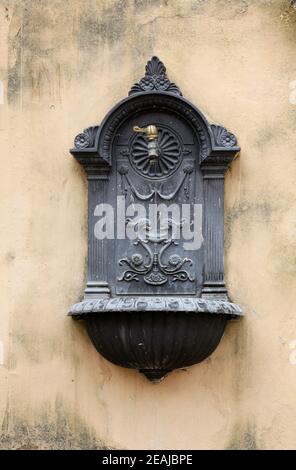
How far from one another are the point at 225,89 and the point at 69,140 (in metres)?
0.98

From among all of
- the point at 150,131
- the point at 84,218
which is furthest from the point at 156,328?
the point at 150,131

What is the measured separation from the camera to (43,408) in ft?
23.2

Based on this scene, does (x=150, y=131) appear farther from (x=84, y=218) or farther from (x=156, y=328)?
(x=156, y=328)

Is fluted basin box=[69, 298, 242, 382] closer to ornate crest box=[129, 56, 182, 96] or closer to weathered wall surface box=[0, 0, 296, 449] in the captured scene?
weathered wall surface box=[0, 0, 296, 449]

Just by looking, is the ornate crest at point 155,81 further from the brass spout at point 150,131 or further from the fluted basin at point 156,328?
the fluted basin at point 156,328

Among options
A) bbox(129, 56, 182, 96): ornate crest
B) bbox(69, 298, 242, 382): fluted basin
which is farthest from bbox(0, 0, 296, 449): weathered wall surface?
bbox(69, 298, 242, 382): fluted basin

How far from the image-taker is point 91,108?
286 inches

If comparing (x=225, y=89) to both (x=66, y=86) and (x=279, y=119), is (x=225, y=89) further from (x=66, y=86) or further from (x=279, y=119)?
(x=66, y=86)

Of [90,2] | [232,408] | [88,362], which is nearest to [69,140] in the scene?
[90,2]

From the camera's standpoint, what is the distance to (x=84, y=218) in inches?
283

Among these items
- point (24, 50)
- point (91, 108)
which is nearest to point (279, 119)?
point (91, 108)

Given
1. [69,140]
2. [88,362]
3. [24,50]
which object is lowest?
[88,362]
